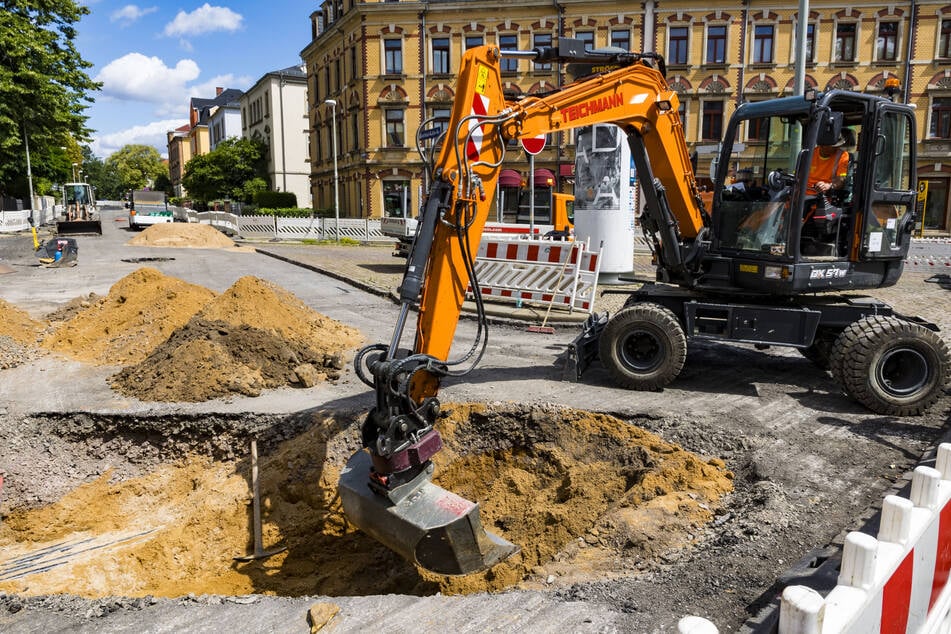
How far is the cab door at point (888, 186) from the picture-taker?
6402 millimetres

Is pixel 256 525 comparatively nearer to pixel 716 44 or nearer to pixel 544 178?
pixel 544 178

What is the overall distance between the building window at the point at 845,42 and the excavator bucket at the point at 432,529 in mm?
36397

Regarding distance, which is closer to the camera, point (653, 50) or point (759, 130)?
point (759, 130)

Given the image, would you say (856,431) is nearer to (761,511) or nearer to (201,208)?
(761,511)

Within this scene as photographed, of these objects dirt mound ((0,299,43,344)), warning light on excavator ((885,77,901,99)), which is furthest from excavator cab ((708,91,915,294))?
dirt mound ((0,299,43,344))

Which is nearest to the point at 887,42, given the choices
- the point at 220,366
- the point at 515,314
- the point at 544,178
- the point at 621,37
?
the point at 621,37

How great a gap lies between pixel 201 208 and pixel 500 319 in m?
49.4

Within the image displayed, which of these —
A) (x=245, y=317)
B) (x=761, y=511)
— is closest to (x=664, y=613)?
(x=761, y=511)

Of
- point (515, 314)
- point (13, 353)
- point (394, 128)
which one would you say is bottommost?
point (13, 353)

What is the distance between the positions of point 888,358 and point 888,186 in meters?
1.70

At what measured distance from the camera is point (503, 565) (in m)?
4.73

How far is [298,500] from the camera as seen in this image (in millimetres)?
5949

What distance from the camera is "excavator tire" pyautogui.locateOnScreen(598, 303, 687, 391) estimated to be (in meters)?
7.00

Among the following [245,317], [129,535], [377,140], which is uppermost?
[377,140]
